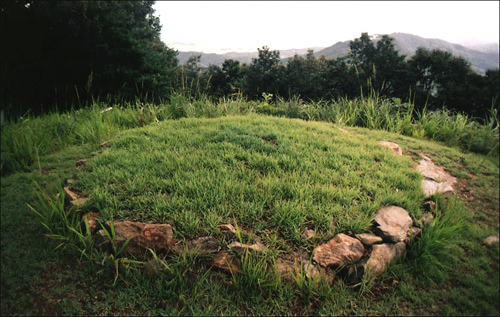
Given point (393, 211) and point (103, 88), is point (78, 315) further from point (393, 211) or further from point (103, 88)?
point (103, 88)

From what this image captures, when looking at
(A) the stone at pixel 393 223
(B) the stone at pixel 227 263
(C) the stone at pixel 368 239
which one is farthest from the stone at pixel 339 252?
(B) the stone at pixel 227 263

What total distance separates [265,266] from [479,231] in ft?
6.50

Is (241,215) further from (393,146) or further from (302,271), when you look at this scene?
(393,146)

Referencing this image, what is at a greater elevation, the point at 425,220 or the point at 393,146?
the point at 393,146

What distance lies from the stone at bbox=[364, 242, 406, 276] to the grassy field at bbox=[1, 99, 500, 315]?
0.07 m

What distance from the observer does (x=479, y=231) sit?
2.79 m

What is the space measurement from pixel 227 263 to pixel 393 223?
5.00 ft

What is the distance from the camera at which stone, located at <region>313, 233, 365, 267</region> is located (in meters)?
2.45

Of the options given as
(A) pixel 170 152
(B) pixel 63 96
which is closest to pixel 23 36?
(B) pixel 63 96

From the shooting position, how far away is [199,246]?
2.54 metres

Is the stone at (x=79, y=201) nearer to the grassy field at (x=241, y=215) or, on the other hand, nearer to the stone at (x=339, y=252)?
the grassy field at (x=241, y=215)

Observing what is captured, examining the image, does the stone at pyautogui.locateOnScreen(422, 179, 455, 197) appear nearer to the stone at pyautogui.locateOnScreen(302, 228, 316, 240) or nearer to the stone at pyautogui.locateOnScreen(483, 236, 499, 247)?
the stone at pyautogui.locateOnScreen(483, 236, 499, 247)

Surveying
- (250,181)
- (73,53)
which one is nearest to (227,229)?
(250,181)

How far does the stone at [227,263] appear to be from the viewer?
2.42 m
